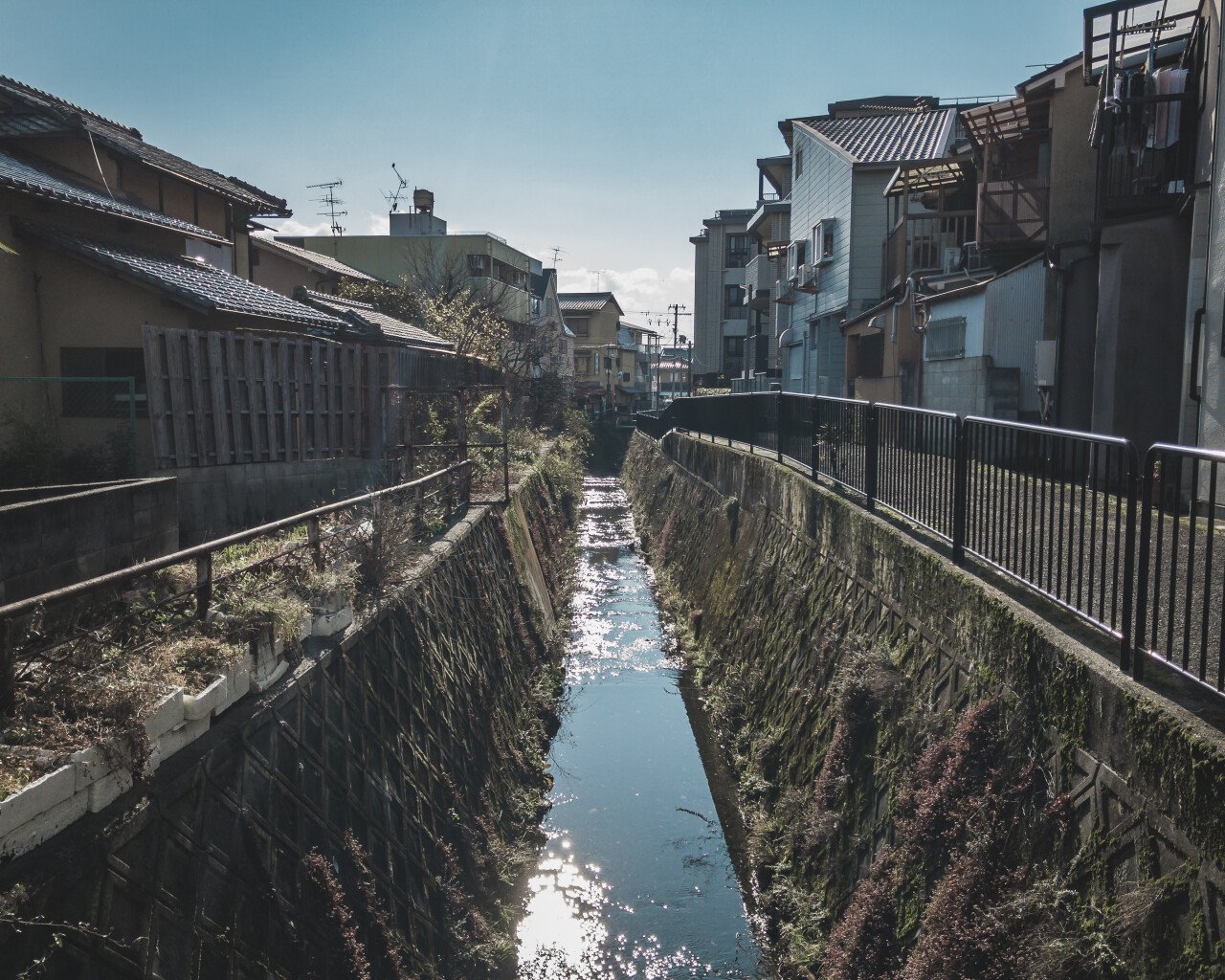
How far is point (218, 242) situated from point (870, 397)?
15.5m

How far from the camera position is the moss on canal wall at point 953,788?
12.3 feet

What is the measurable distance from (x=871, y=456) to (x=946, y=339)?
995 centimetres

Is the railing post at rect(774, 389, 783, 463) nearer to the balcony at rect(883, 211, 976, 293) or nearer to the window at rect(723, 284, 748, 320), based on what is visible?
the balcony at rect(883, 211, 976, 293)

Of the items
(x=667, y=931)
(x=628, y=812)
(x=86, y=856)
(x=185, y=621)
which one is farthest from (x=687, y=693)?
(x=86, y=856)

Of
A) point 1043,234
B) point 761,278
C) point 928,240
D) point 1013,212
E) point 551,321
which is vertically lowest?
point 1043,234

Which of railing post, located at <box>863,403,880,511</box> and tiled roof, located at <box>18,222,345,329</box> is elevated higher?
tiled roof, located at <box>18,222,345,329</box>

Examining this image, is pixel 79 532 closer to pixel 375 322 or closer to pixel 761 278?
pixel 375 322

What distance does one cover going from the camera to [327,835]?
18.8ft

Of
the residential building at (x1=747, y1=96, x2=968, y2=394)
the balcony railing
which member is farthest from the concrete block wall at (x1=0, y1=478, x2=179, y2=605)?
the residential building at (x1=747, y1=96, x2=968, y2=394)

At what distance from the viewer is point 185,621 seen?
5.74m

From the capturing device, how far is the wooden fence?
11.2m

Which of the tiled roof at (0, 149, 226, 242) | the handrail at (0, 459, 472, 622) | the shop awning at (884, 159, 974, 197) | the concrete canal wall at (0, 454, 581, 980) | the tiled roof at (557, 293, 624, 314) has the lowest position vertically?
the concrete canal wall at (0, 454, 581, 980)

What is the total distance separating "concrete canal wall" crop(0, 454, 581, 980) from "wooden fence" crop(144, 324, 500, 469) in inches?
138

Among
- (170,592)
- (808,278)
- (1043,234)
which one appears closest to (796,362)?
(808,278)
